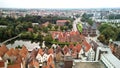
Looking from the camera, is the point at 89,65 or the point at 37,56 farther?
the point at 37,56

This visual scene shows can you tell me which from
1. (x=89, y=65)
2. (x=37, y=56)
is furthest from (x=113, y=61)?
(x=37, y=56)

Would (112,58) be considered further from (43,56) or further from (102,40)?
(102,40)

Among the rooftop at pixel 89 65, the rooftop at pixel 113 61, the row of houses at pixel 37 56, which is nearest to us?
the rooftop at pixel 113 61

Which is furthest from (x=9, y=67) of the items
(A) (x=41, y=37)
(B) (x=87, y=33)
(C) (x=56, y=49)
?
(B) (x=87, y=33)

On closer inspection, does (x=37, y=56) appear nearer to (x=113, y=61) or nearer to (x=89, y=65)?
(x=89, y=65)

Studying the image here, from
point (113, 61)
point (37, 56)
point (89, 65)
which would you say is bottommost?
point (89, 65)

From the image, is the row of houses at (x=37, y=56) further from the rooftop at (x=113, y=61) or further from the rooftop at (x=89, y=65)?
the rooftop at (x=113, y=61)

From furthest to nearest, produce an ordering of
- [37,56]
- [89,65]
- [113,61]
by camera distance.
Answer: [37,56] < [89,65] < [113,61]

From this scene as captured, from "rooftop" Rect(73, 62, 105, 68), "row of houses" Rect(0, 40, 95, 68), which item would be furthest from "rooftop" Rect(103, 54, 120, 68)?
"row of houses" Rect(0, 40, 95, 68)

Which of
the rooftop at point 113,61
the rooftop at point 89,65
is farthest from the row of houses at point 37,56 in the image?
the rooftop at point 113,61

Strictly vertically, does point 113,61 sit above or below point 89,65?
above

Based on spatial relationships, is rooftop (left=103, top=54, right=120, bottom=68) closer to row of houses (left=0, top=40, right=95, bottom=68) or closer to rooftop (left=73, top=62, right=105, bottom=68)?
rooftop (left=73, top=62, right=105, bottom=68)

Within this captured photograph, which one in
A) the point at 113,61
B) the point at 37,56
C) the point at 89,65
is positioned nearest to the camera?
the point at 113,61
